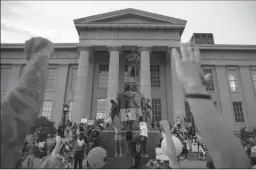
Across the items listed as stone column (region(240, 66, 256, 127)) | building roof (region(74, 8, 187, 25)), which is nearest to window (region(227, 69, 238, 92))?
stone column (region(240, 66, 256, 127))

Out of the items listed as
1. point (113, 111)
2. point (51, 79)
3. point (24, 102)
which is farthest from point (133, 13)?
point (24, 102)

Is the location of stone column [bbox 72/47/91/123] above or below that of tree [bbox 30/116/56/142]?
above

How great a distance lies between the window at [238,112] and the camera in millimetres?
29281

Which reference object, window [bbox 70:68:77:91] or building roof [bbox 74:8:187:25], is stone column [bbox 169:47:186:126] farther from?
window [bbox 70:68:77:91]

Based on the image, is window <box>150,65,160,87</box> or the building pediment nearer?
the building pediment

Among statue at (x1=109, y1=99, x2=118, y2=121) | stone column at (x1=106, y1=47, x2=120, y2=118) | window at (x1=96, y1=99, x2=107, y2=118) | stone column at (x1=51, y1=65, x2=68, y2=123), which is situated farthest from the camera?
window at (x1=96, y1=99, x2=107, y2=118)

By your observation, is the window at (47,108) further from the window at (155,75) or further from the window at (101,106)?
the window at (155,75)

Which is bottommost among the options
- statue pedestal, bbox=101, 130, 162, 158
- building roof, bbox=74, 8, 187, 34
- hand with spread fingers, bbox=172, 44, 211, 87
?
statue pedestal, bbox=101, 130, 162, 158

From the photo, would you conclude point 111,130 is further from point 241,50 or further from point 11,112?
point 241,50

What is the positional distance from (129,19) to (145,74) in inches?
373

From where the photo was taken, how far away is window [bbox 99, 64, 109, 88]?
3027cm

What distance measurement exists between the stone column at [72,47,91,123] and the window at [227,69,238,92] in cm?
2382

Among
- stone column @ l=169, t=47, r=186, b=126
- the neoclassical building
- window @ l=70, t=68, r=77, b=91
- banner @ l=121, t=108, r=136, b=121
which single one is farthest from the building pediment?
banner @ l=121, t=108, r=136, b=121

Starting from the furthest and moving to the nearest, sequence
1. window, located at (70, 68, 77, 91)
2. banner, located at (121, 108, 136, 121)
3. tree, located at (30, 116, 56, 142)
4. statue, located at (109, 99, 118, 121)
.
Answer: window, located at (70, 68, 77, 91), tree, located at (30, 116, 56, 142), statue, located at (109, 99, 118, 121), banner, located at (121, 108, 136, 121)
